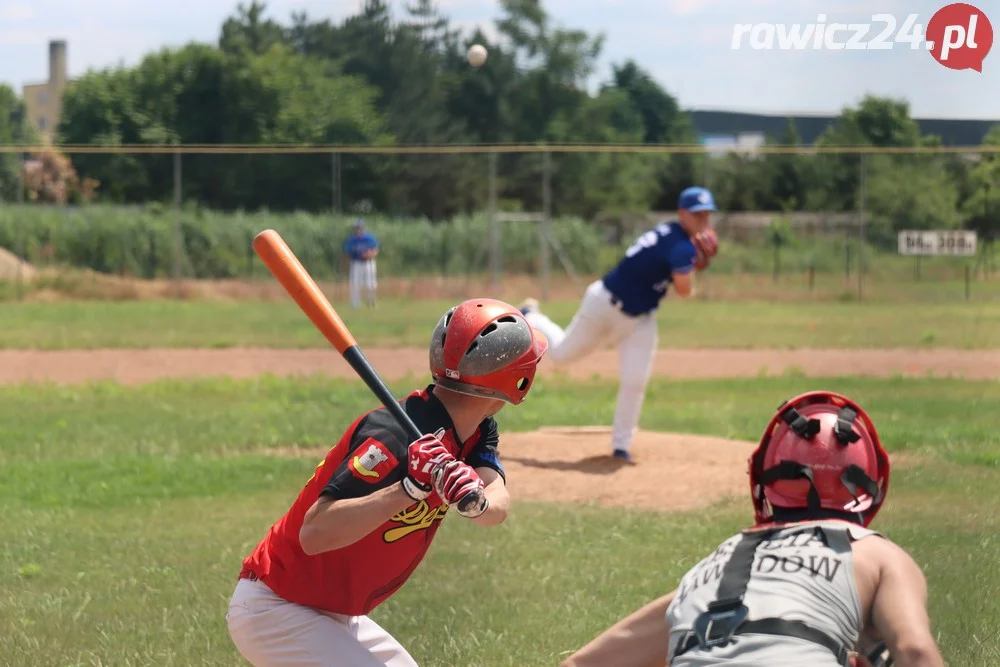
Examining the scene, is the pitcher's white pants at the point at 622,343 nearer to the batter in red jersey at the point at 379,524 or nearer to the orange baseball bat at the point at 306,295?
the orange baseball bat at the point at 306,295

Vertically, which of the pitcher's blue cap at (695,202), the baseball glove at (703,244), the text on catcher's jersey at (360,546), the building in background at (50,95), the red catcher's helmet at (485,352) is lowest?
the text on catcher's jersey at (360,546)

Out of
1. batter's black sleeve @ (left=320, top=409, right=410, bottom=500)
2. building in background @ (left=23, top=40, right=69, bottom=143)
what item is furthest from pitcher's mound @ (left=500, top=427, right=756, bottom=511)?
building in background @ (left=23, top=40, right=69, bottom=143)

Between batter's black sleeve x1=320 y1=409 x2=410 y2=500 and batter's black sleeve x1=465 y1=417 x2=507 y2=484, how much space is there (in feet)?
1.30

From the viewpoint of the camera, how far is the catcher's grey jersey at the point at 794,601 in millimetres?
2389

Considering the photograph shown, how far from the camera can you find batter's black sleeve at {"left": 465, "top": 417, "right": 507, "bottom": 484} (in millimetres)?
3521

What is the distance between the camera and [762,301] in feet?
88.3

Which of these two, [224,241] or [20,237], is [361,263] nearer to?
[224,241]

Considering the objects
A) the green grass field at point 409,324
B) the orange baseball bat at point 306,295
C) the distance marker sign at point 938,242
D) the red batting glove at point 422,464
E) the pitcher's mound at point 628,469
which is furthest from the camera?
the distance marker sign at point 938,242

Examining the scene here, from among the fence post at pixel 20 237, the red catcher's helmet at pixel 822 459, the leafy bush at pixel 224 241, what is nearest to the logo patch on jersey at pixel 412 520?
the red catcher's helmet at pixel 822 459

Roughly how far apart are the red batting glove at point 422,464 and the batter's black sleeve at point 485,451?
47 cm

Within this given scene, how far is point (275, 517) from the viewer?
7.82m

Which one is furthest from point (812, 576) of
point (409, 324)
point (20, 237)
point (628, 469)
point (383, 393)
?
point (20, 237)

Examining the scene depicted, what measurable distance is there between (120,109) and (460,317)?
34194mm

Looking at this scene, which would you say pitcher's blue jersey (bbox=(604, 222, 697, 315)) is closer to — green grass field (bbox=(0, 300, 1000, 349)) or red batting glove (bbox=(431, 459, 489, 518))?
red batting glove (bbox=(431, 459, 489, 518))
